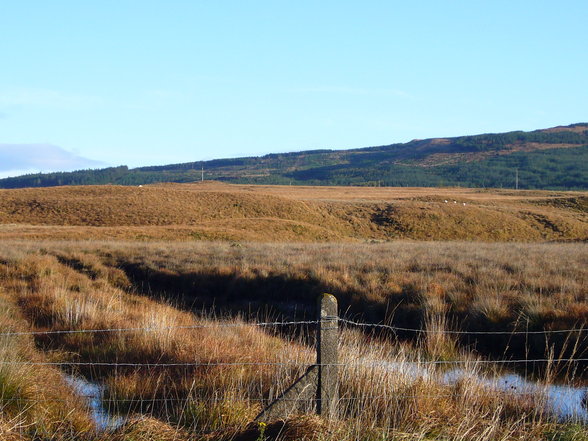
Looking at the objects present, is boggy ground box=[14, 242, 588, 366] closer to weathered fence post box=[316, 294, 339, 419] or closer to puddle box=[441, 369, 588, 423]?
puddle box=[441, 369, 588, 423]

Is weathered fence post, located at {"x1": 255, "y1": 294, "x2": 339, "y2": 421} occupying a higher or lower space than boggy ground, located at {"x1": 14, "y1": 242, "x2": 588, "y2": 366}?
higher

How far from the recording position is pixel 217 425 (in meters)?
6.39

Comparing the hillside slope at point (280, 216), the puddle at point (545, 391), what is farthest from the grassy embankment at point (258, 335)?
the hillside slope at point (280, 216)

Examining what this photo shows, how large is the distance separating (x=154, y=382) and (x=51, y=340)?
3.48 meters

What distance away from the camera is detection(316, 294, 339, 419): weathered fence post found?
18.6 feet

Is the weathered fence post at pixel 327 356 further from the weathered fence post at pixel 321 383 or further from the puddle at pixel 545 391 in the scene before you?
the puddle at pixel 545 391

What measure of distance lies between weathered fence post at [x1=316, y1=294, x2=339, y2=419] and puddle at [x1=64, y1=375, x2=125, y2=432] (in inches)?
80.6

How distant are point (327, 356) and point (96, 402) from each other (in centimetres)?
365

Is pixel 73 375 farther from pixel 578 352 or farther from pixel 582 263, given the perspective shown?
pixel 582 263

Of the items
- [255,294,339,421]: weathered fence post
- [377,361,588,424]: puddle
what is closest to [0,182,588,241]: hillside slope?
[377,361,588,424]: puddle

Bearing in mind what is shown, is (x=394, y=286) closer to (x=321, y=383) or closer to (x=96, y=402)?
(x=96, y=402)

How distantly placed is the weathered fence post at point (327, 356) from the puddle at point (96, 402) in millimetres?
2047

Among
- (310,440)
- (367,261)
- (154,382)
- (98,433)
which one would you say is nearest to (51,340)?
(154,382)

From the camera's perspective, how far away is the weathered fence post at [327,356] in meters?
5.67
